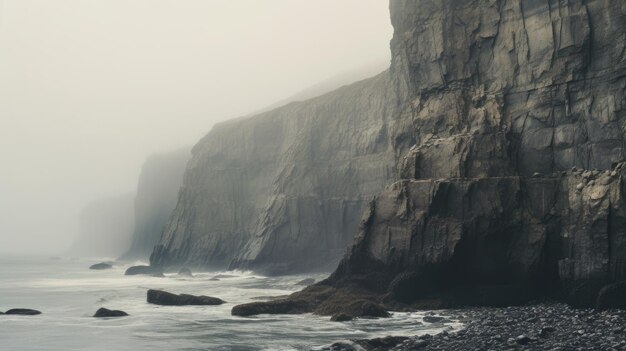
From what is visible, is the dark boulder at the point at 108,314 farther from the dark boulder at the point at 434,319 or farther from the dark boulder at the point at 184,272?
the dark boulder at the point at 184,272

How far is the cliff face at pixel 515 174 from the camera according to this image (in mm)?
35375

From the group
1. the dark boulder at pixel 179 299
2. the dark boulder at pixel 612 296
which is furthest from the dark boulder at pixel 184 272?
the dark boulder at pixel 612 296

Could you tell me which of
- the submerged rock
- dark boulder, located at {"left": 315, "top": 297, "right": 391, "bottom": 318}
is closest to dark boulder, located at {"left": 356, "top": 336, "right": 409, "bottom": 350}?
dark boulder, located at {"left": 315, "top": 297, "right": 391, "bottom": 318}

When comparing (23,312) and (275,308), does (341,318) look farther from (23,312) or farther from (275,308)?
(23,312)

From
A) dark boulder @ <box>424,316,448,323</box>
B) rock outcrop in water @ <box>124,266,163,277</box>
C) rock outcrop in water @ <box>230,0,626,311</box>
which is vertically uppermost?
rock outcrop in water @ <box>230,0,626,311</box>

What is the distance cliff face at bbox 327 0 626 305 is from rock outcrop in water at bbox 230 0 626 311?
0.08 metres

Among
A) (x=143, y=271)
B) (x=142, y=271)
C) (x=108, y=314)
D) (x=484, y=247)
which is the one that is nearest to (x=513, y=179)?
(x=484, y=247)

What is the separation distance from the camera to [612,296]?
102ft

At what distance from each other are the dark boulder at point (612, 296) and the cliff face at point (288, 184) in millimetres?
28520

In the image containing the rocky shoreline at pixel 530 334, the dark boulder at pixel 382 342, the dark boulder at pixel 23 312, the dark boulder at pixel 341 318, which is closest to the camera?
the rocky shoreline at pixel 530 334

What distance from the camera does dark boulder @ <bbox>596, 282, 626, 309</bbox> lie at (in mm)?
30875

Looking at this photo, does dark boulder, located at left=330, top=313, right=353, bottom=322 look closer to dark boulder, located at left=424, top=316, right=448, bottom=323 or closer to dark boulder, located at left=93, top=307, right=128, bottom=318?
dark boulder, located at left=424, top=316, right=448, bottom=323

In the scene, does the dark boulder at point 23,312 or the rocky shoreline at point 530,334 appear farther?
the dark boulder at point 23,312

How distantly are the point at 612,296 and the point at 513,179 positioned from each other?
35.3 ft
